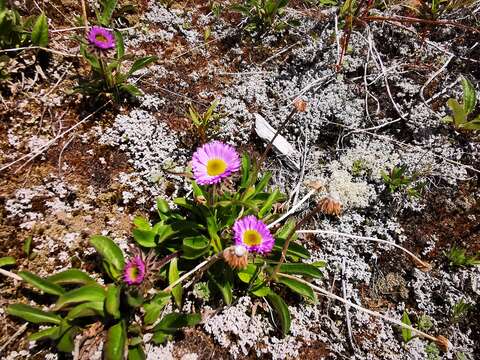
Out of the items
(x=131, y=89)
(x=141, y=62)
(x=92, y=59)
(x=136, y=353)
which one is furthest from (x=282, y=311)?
(x=92, y=59)

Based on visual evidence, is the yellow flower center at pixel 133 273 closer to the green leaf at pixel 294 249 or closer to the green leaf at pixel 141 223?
the green leaf at pixel 141 223

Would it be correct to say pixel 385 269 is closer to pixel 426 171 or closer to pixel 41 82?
pixel 426 171

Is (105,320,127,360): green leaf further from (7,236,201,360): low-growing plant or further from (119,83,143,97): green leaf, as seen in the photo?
(119,83,143,97): green leaf

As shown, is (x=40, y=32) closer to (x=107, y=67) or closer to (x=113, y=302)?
(x=107, y=67)

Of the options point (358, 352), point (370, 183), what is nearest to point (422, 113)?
point (370, 183)

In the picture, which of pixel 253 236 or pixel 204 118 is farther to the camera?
pixel 204 118

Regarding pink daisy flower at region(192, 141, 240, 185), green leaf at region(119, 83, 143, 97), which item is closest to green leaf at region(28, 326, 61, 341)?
pink daisy flower at region(192, 141, 240, 185)
